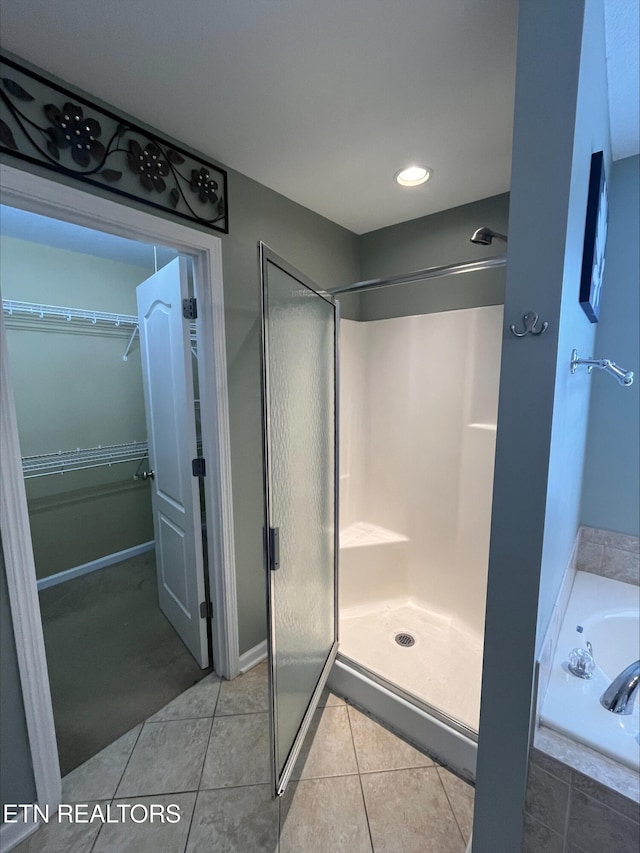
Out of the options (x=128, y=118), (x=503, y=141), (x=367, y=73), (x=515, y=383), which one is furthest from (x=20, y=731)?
(x=503, y=141)

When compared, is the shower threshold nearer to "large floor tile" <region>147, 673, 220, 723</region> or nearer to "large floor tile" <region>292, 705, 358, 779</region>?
"large floor tile" <region>292, 705, 358, 779</region>

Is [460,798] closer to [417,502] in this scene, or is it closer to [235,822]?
[235,822]

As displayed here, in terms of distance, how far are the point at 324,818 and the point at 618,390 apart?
2.13 meters

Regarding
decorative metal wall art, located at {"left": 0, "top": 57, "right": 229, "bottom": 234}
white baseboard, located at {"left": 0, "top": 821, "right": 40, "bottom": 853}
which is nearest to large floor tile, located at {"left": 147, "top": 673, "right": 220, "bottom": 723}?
white baseboard, located at {"left": 0, "top": 821, "right": 40, "bottom": 853}

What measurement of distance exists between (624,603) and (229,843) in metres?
1.77

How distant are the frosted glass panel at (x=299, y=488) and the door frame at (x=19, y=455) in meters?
0.41

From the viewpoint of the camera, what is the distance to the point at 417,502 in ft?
7.63

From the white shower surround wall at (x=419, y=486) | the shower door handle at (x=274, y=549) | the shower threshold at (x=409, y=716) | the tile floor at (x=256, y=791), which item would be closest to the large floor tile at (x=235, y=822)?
the tile floor at (x=256, y=791)

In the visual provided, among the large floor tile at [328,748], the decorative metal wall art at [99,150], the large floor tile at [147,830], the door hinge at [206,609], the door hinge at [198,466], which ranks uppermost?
the decorative metal wall art at [99,150]

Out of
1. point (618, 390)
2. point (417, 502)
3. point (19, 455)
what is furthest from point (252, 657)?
point (618, 390)

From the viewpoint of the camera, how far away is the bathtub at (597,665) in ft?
3.05

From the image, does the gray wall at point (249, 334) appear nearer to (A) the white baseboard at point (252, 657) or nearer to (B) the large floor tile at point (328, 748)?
(A) the white baseboard at point (252, 657)

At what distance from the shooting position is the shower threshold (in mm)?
1365

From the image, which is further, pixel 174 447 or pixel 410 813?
pixel 174 447
